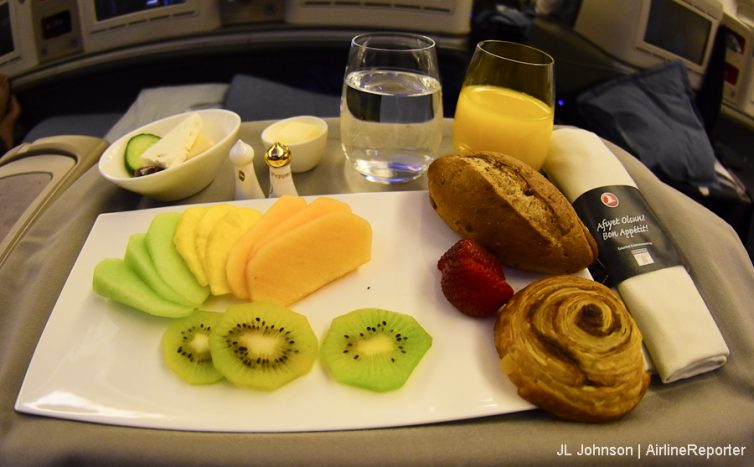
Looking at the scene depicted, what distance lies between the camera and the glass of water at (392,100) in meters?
1.00

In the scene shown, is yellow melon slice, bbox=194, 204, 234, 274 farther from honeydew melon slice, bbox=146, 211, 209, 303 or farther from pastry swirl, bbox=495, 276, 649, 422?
pastry swirl, bbox=495, 276, 649, 422

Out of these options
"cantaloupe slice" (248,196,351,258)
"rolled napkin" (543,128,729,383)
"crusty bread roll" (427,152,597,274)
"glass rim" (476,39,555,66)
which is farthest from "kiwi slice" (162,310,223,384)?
"glass rim" (476,39,555,66)

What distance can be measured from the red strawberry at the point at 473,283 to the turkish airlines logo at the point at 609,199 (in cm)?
29

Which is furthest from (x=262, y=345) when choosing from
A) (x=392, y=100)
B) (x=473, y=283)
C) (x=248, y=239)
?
(x=392, y=100)

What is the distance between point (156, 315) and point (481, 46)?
2.82ft

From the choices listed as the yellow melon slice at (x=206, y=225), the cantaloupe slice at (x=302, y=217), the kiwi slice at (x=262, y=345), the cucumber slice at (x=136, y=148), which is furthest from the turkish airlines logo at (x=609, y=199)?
the cucumber slice at (x=136, y=148)

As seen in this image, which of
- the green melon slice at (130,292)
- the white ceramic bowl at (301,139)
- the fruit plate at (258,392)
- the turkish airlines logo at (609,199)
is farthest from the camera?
the white ceramic bowl at (301,139)

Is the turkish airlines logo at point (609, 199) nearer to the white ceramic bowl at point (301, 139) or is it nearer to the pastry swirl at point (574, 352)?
the pastry swirl at point (574, 352)

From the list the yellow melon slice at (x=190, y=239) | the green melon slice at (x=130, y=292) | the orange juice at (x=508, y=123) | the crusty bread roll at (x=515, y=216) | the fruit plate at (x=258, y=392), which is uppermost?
the orange juice at (x=508, y=123)

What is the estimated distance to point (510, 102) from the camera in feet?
3.38

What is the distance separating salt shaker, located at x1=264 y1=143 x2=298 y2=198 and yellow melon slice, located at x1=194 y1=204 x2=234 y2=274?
0.40ft

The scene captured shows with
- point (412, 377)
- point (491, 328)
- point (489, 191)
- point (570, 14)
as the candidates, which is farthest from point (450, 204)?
point (570, 14)

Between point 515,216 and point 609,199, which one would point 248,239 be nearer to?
point 515,216

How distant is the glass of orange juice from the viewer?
998mm
